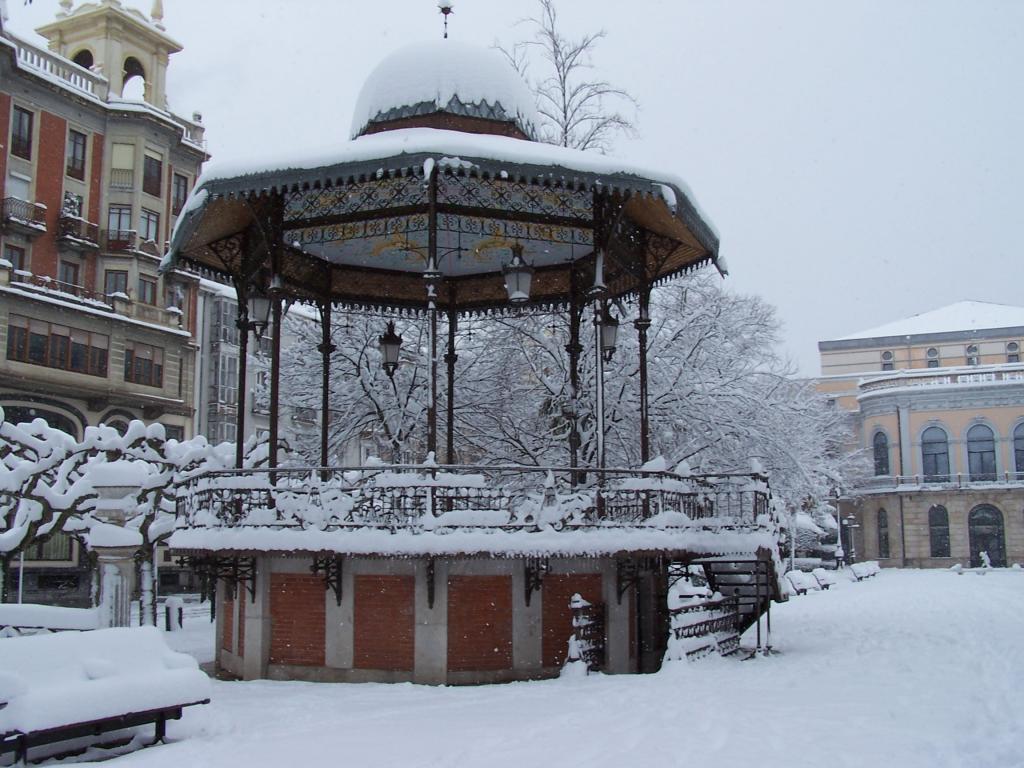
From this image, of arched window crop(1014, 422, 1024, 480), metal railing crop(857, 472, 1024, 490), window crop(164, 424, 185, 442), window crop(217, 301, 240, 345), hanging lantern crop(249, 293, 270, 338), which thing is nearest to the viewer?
hanging lantern crop(249, 293, 270, 338)

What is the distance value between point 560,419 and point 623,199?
10687mm

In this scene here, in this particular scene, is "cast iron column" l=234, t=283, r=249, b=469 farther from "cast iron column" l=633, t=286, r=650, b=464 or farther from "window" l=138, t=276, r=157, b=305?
"window" l=138, t=276, r=157, b=305

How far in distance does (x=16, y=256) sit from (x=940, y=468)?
191ft

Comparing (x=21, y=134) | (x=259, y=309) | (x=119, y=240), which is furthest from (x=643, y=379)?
(x=119, y=240)

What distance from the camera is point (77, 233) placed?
139 ft

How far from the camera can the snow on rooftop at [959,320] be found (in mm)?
81812

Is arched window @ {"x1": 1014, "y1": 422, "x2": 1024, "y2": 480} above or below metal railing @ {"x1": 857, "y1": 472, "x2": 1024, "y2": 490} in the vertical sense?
above

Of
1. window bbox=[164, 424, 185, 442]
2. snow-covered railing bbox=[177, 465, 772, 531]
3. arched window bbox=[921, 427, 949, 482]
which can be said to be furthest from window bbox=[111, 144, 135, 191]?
arched window bbox=[921, 427, 949, 482]

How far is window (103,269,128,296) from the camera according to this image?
4375 centimetres

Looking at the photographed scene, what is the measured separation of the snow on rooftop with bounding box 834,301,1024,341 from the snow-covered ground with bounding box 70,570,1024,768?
70889 millimetres

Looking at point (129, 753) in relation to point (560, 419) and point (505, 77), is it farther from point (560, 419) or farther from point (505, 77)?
point (560, 419)

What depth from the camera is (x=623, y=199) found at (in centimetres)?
1570

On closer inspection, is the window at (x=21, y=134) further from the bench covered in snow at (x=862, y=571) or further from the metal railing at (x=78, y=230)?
the bench covered in snow at (x=862, y=571)

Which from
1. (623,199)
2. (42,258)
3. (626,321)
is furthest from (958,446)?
(623,199)
